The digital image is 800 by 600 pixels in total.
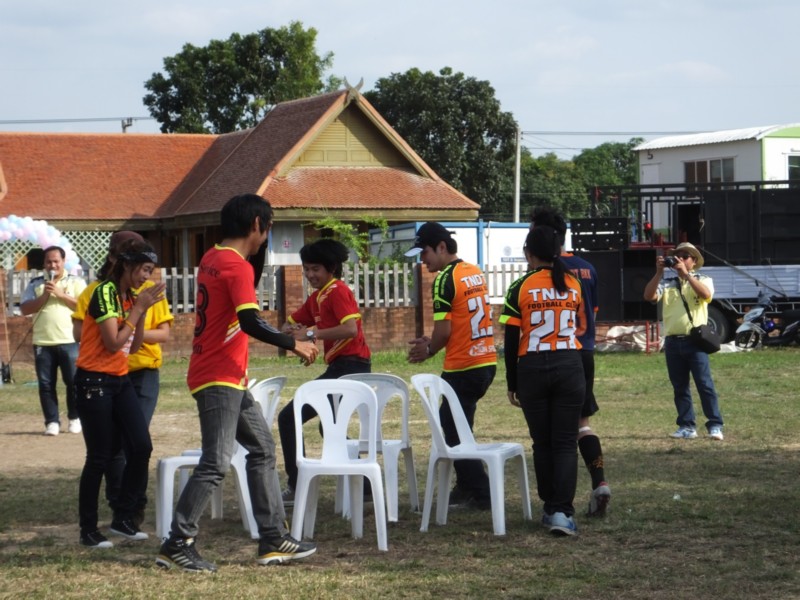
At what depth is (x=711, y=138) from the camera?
31.4 metres

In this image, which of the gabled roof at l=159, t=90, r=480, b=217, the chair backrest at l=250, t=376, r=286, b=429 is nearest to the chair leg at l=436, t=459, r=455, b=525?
the chair backrest at l=250, t=376, r=286, b=429

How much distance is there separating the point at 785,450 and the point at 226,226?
605 cm

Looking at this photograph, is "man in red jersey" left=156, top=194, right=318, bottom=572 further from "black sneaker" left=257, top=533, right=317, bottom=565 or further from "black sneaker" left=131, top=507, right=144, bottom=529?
"black sneaker" left=131, top=507, right=144, bottom=529

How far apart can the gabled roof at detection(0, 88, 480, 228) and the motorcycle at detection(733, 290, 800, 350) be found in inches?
424

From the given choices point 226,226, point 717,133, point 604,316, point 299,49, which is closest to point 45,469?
point 226,226

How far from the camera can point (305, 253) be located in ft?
27.0

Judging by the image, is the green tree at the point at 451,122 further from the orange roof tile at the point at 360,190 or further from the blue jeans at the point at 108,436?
the blue jeans at the point at 108,436

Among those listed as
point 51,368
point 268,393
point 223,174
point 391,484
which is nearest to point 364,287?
point 223,174

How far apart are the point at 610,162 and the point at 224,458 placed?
6806cm

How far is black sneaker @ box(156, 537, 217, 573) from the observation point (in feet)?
20.7

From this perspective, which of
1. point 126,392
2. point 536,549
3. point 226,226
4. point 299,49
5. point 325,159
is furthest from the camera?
point 299,49

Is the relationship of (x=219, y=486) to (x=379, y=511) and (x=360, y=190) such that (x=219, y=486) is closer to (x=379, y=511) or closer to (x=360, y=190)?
(x=379, y=511)

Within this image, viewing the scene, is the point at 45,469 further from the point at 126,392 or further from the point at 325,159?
the point at 325,159

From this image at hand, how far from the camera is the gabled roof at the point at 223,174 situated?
1201 inches
